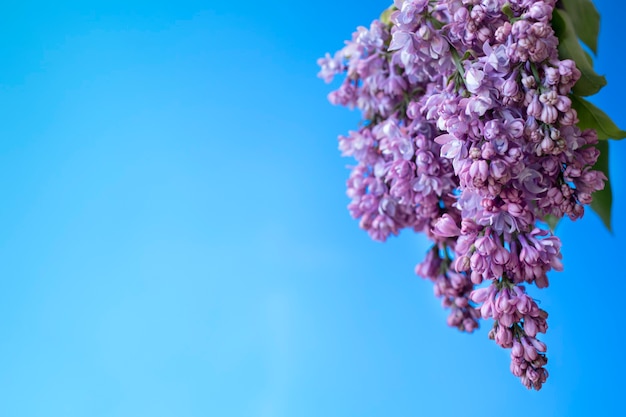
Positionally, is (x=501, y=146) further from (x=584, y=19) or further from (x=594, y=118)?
(x=584, y=19)

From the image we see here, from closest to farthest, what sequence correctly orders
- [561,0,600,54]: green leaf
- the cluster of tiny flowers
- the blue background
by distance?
the cluster of tiny flowers, [561,0,600,54]: green leaf, the blue background

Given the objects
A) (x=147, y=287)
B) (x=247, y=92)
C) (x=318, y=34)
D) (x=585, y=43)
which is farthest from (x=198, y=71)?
(x=585, y=43)

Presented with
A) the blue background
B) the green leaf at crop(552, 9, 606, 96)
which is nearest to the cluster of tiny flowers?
the green leaf at crop(552, 9, 606, 96)

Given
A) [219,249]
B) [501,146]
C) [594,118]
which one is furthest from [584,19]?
[219,249]

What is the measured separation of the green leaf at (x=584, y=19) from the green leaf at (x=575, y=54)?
0.30ft

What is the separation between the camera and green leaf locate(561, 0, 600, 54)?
0.63 meters

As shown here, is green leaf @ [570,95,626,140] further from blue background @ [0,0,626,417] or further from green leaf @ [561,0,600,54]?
blue background @ [0,0,626,417]

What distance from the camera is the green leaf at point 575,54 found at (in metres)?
0.54

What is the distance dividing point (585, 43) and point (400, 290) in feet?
1.76

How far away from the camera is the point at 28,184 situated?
95 centimetres

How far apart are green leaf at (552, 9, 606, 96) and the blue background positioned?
58 cm

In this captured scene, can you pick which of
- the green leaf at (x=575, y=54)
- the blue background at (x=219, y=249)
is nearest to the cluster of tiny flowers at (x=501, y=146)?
the green leaf at (x=575, y=54)

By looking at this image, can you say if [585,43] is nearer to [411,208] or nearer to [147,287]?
[411,208]

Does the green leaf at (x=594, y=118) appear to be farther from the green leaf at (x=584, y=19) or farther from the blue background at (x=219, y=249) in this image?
the blue background at (x=219, y=249)
